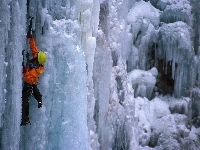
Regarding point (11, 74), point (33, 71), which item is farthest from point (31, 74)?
point (11, 74)

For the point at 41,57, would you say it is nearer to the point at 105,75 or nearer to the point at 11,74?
the point at 11,74

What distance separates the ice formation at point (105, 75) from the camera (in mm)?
4441

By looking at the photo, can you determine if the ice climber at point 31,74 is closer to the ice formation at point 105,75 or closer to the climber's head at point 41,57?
the climber's head at point 41,57

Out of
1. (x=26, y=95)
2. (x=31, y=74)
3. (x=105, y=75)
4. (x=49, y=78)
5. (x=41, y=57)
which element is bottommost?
(x=105, y=75)

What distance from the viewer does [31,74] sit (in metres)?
4.72

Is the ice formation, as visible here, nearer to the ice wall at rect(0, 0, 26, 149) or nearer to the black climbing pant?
the ice wall at rect(0, 0, 26, 149)

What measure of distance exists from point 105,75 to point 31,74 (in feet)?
10.0

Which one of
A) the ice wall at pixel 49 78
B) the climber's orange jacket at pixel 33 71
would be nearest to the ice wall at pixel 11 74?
the ice wall at pixel 49 78

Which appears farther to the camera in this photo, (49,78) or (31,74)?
(49,78)

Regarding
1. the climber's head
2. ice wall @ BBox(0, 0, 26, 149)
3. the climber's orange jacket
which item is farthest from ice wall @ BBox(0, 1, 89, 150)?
the climber's head

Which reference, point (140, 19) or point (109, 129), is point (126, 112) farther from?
point (140, 19)

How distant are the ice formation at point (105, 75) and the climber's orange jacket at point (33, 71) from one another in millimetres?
112

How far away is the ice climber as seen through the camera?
472cm

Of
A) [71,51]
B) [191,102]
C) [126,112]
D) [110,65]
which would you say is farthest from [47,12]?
[191,102]
